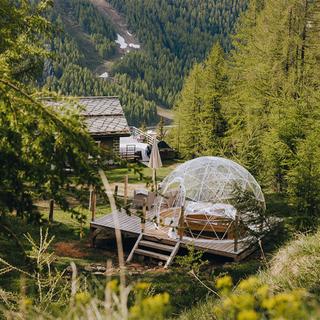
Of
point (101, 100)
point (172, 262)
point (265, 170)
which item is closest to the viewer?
point (172, 262)

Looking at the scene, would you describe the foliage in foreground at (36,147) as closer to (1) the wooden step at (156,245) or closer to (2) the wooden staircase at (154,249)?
(2) the wooden staircase at (154,249)

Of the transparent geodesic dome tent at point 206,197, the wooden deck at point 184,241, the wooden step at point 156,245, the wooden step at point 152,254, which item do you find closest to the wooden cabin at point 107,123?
the transparent geodesic dome tent at point 206,197

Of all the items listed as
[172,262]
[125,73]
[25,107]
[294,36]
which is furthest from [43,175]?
[125,73]

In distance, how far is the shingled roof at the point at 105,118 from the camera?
107 feet

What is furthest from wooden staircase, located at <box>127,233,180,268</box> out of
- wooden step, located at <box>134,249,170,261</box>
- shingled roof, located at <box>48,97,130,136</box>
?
shingled roof, located at <box>48,97,130,136</box>

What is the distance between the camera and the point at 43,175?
4734 mm

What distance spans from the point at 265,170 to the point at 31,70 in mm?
12068

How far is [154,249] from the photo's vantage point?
16.5 m

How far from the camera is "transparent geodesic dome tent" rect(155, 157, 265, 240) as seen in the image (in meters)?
15.9

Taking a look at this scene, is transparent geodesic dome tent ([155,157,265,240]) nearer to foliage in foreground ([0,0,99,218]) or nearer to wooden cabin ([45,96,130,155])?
foliage in foreground ([0,0,99,218])

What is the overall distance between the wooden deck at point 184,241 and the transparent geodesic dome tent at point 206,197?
0.38m

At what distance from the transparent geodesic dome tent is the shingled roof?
47.9ft

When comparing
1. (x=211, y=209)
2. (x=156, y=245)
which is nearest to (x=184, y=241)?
(x=156, y=245)

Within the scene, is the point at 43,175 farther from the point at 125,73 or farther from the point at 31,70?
the point at 125,73
